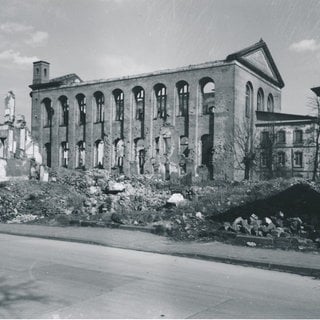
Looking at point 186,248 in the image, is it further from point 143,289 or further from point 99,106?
point 99,106

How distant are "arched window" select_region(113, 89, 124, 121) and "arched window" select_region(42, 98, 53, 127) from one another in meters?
7.73

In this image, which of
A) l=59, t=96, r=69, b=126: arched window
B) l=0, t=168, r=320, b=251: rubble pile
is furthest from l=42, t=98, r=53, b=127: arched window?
l=0, t=168, r=320, b=251: rubble pile

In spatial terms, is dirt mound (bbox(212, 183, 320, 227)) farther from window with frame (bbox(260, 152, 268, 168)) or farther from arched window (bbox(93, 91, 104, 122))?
arched window (bbox(93, 91, 104, 122))

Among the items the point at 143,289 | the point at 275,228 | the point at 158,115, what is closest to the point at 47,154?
the point at 158,115

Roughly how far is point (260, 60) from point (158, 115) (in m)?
10.1

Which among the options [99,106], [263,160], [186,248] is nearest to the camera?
[186,248]

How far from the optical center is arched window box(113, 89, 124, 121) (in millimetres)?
36969

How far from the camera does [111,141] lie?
36.5 m

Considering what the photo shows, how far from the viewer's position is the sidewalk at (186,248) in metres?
7.71

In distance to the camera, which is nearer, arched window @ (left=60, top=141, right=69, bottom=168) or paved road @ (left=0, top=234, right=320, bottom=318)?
paved road @ (left=0, top=234, right=320, bottom=318)

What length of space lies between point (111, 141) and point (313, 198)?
2543 cm

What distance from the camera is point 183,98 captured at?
3388cm

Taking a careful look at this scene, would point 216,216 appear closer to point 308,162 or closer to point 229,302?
point 229,302

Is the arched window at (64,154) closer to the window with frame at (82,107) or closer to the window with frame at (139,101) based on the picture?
the window with frame at (82,107)
